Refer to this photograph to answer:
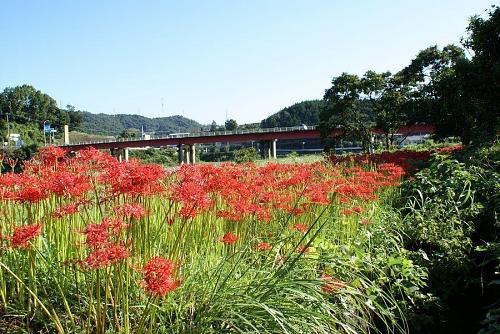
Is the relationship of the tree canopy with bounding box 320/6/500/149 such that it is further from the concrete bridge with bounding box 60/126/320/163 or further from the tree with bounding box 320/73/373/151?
the concrete bridge with bounding box 60/126/320/163

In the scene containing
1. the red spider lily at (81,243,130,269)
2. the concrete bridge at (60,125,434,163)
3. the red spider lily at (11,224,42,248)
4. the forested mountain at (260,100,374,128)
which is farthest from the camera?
the forested mountain at (260,100,374,128)

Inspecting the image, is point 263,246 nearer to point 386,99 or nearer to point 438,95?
point 438,95

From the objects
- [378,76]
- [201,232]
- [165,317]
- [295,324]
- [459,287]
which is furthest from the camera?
[378,76]

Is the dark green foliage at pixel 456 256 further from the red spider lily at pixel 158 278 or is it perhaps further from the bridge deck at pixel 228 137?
the bridge deck at pixel 228 137

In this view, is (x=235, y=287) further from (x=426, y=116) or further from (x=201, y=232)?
(x=426, y=116)

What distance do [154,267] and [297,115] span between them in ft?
370

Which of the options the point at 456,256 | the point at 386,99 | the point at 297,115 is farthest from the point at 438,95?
the point at 297,115

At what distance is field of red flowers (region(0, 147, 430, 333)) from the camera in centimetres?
204

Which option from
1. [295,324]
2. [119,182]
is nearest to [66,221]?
[119,182]

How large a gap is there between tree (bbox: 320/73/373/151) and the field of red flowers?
2355 cm

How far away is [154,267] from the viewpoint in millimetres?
1725

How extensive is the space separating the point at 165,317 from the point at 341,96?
2610 cm

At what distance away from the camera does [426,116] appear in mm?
17844

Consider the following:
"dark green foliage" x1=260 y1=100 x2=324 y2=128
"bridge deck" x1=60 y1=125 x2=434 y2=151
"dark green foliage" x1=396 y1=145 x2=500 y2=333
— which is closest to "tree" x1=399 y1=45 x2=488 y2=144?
"dark green foliage" x1=396 y1=145 x2=500 y2=333
